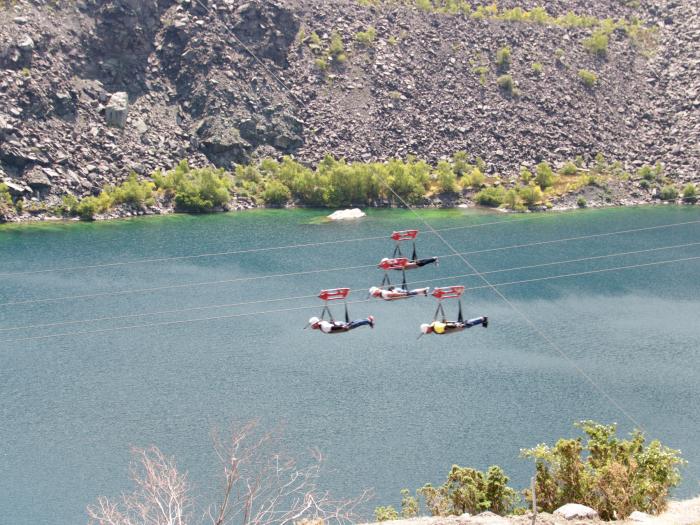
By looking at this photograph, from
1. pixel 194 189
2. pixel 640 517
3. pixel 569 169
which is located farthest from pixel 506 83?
pixel 640 517

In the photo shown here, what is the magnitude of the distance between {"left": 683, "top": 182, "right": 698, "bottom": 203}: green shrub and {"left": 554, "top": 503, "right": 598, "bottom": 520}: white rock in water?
105m

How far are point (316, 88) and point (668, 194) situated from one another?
51298 mm

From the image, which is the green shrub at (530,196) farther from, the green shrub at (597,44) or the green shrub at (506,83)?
the green shrub at (597,44)

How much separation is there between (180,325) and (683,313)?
43114 millimetres

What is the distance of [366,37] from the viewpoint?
158750 millimetres

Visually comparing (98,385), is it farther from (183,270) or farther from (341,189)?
(341,189)

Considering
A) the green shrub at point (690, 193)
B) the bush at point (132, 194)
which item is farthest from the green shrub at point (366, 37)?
the green shrub at point (690, 193)

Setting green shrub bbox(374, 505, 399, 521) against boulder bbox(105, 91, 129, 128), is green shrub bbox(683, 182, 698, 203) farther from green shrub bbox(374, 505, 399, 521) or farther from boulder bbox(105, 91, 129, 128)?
green shrub bbox(374, 505, 399, 521)

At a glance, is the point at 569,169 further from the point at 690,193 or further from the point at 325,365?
the point at 325,365

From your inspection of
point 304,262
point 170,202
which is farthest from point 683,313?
point 170,202

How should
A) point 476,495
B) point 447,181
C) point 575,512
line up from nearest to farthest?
point 575,512 → point 476,495 → point 447,181

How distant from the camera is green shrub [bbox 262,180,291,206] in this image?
454 ft

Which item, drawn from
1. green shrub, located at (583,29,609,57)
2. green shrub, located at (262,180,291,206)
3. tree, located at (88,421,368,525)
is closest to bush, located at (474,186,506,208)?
green shrub, located at (262,180,291,206)

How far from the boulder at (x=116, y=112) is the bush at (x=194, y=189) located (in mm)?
9812
